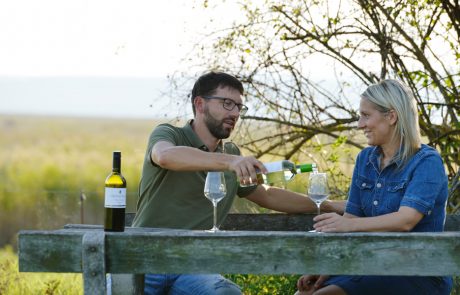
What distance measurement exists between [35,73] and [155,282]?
553ft

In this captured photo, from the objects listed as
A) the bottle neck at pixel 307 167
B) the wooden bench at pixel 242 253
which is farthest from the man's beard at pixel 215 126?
the wooden bench at pixel 242 253

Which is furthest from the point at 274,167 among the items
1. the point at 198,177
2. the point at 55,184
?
the point at 55,184

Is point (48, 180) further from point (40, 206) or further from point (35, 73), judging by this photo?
point (35, 73)

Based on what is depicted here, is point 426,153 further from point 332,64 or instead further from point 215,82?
point 332,64

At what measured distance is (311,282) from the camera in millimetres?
4754

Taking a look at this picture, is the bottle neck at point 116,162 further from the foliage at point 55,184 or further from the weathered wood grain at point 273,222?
the foliage at point 55,184

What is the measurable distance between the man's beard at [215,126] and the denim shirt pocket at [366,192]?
701 millimetres

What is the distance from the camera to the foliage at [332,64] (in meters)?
6.86

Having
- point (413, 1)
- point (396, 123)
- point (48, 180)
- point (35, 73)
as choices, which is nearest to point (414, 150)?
point (396, 123)

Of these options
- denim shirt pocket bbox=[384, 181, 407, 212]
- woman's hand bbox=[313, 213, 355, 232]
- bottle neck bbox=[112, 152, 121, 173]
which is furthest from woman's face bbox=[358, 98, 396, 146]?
bottle neck bbox=[112, 152, 121, 173]

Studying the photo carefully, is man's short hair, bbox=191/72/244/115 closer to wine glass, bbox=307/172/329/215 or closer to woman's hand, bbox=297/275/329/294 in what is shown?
wine glass, bbox=307/172/329/215

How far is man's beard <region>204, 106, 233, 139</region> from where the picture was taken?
504 cm

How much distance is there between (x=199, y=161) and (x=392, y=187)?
2.71 ft

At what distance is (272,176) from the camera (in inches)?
185
